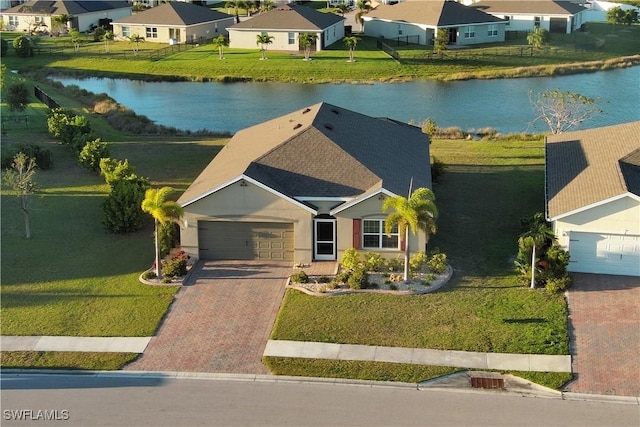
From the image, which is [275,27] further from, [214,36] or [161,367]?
[161,367]

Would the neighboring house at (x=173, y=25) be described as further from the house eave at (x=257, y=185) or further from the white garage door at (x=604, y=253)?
the white garage door at (x=604, y=253)

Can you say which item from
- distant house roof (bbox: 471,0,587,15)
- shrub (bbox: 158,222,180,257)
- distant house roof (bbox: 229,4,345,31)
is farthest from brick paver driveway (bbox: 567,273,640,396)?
distant house roof (bbox: 471,0,587,15)

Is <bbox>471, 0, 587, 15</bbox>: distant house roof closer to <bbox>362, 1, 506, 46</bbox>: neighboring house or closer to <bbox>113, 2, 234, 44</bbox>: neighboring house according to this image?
<bbox>362, 1, 506, 46</bbox>: neighboring house

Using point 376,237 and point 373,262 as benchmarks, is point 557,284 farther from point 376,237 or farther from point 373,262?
point 376,237

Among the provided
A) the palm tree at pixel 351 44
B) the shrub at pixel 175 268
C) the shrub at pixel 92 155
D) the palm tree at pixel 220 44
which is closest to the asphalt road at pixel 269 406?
the shrub at pixel 175 268

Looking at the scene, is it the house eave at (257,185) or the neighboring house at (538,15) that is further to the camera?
the neighboring house at (538,15)

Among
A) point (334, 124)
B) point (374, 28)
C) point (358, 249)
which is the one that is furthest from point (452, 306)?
point (374, 28)
